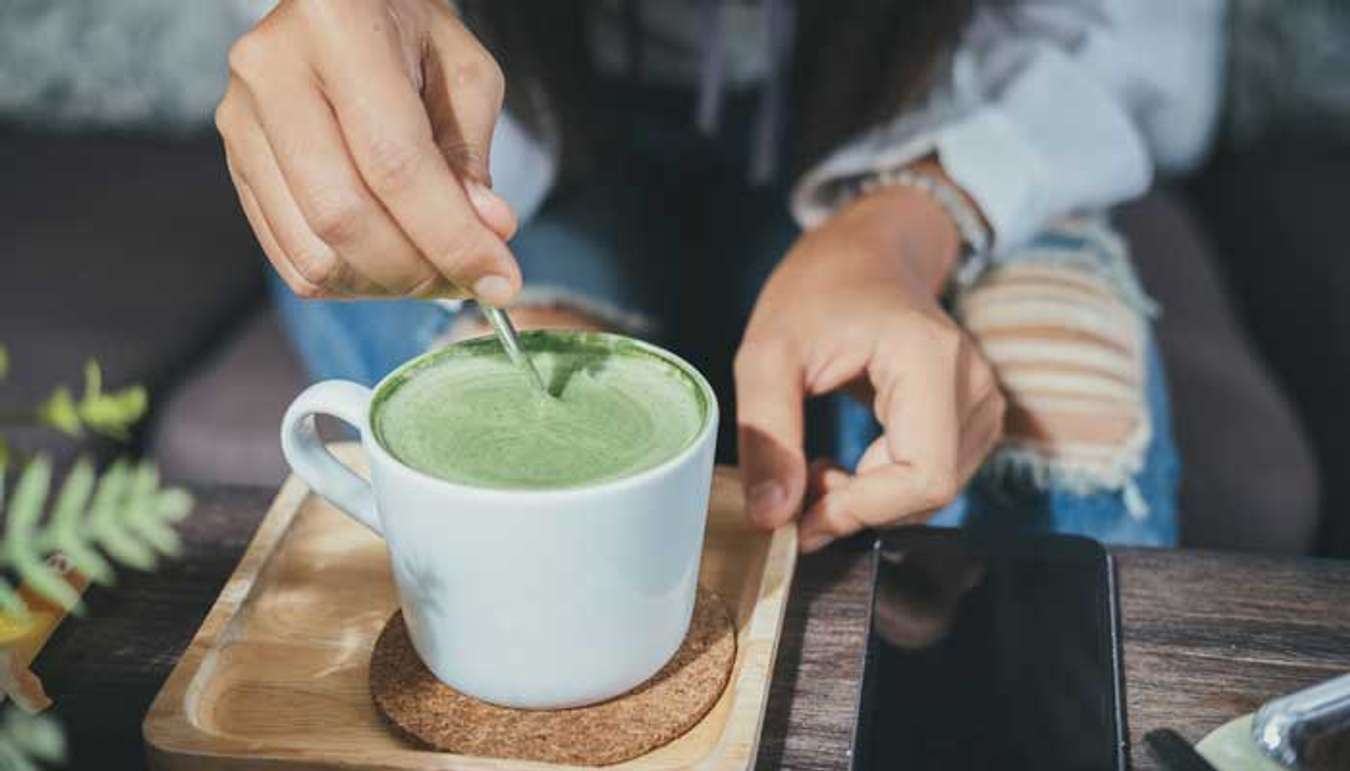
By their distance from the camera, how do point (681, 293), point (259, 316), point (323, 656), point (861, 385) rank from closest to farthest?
point (323, 656), point (861, 385), point (681, 293), point (259, 316)

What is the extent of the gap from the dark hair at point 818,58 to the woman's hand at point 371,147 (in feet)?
1.36

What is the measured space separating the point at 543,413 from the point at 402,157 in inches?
4.8

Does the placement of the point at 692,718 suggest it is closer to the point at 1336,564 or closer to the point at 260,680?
the point at 260,680

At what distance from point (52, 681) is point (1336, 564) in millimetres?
623

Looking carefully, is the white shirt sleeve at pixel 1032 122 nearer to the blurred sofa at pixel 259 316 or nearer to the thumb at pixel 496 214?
the blurred sofa at pixel 259 316

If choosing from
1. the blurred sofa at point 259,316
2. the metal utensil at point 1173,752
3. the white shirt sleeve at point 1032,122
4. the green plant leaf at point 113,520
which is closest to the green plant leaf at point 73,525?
the green plant leaf at point 113,520

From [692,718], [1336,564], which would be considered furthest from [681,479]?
[1336,564]

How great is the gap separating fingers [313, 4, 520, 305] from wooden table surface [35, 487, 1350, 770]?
0.72 feet

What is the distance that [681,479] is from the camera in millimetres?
565

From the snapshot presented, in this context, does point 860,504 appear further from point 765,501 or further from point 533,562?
point 533,562

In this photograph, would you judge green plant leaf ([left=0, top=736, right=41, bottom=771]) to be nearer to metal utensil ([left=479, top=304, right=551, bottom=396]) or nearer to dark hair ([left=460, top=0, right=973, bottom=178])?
metal utensil ([left=479, top=304, right=551, bottom=396])

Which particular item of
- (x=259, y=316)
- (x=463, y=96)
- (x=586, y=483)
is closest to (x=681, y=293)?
(x=259, y=316)

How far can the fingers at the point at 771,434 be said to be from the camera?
0.71 m

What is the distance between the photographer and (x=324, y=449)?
642mm
